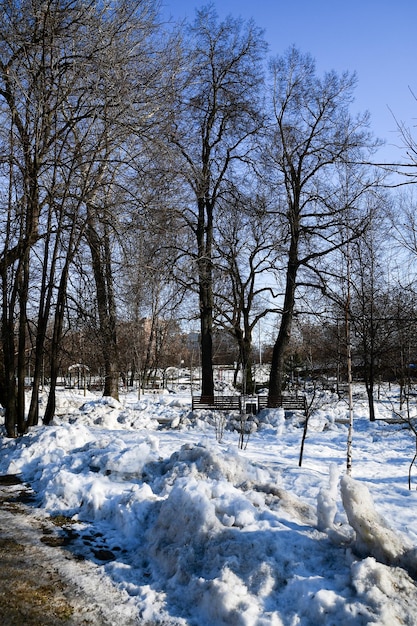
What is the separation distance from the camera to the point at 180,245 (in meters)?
19.8

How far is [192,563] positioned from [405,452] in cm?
895

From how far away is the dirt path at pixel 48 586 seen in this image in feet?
12.9

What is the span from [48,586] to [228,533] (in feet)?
5.40

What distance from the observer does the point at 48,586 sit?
14.7 feet

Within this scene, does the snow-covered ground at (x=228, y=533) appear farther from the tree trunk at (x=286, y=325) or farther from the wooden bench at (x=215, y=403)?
the wooden bench at (x=215, y=403)

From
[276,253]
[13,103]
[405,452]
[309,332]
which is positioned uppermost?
[13,103]

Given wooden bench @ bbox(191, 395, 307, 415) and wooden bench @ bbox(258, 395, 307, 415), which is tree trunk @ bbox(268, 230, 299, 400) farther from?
wooden bench @ bbox(191, 395, 307, 415)

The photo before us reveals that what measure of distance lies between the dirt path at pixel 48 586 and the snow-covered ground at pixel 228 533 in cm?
10

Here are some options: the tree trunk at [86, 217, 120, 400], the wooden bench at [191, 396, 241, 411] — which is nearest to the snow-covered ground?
the tree trunk at [86, 217, 120, 400]

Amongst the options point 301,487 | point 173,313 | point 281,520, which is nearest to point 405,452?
point 301,487

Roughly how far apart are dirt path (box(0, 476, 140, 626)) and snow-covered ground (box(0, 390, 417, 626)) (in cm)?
10

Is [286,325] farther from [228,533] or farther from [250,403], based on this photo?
→ [228,533]

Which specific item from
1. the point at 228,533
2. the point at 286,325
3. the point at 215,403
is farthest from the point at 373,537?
the point at 215,403

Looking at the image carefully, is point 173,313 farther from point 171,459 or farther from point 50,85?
point 171,459
